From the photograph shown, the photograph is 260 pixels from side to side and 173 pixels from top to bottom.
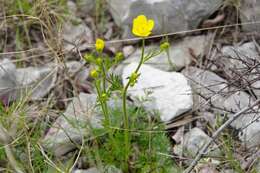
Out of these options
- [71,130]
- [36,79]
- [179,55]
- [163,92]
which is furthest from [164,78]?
[36,79]

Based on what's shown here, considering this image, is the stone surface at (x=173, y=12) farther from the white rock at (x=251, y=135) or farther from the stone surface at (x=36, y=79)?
the white rock at (x=251, y=135)

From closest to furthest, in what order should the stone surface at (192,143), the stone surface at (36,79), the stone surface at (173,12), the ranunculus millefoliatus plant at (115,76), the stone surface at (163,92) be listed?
the ranunculus millefoliatus plant at (115,76) < the stone surface at (192,143) < the stone surface at (163,92) < the stone surface at (36,79) < the stone surface at (173,12)

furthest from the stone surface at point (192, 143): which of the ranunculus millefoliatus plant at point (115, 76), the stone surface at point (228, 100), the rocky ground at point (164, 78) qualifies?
the ranunculus millefoliatus plant at point (115, 76)

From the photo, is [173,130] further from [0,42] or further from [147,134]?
[0,42]

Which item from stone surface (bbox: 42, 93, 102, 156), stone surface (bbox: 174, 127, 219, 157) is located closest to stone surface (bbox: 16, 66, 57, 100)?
stone surface (bbox: 42, 93, 102, 156)

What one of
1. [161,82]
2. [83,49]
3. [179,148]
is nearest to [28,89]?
[83,49]

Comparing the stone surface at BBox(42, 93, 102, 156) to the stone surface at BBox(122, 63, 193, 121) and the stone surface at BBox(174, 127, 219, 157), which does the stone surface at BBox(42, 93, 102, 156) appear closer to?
the stone surface at BBox(122, 63, 193, 121)

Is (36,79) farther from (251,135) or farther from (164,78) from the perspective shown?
(251,135)
